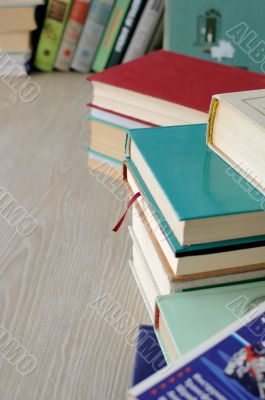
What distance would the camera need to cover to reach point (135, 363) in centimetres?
56

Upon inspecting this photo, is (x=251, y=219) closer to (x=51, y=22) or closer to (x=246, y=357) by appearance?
(x=246, y=357)

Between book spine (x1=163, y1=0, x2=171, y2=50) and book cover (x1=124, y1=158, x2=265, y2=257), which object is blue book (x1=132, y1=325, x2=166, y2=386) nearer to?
book cover (x1=124, y1=158, x2=265, y2=257)

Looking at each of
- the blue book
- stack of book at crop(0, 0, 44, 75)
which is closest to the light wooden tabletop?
the blue book

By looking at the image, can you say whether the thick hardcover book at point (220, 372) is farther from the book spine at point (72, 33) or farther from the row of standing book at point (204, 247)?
the book spine at point (72, 33)

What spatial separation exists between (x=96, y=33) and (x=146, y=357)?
95 centimetres

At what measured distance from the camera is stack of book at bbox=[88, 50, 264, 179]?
31.0 inches

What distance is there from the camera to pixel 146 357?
1.86ft

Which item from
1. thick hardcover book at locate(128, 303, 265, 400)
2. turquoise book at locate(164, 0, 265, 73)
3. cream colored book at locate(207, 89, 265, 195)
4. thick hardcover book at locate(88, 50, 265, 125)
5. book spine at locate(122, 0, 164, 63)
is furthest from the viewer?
book spine at locate(122, 0, 164, 63)

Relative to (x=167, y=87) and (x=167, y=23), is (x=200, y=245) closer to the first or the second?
(x=167, y=87)

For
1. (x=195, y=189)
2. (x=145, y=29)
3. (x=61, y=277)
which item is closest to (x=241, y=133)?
(x=195, y=189)

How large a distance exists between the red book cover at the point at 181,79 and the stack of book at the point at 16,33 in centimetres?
47

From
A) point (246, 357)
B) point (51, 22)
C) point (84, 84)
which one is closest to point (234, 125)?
point (246, 357)

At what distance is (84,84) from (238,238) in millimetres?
872

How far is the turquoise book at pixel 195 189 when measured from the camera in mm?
490
